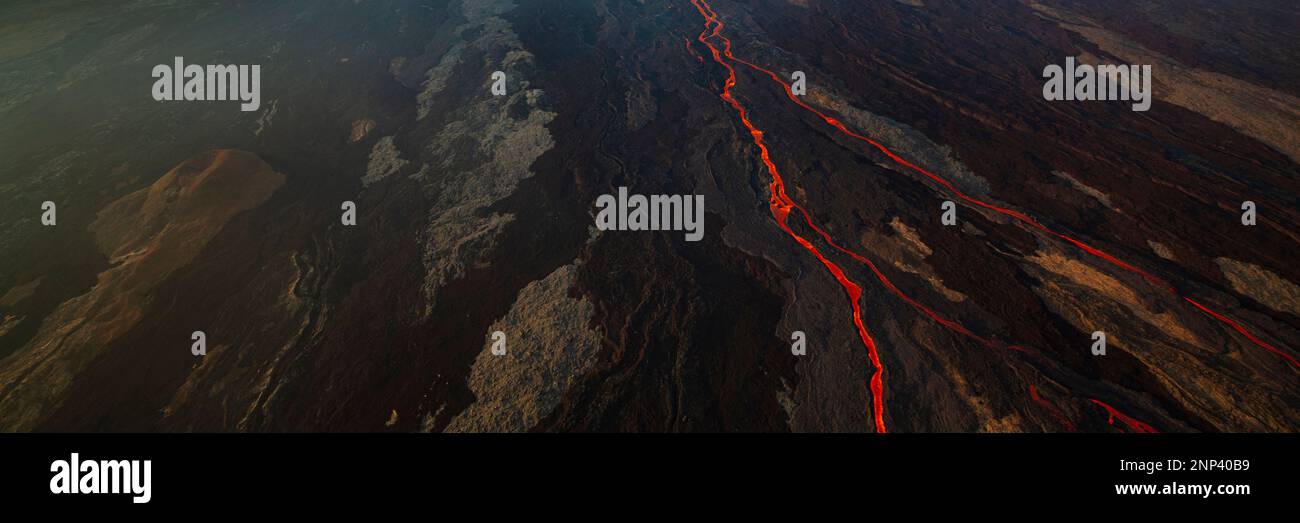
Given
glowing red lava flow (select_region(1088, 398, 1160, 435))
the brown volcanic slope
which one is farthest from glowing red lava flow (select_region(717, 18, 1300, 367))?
the brown volcanic slope

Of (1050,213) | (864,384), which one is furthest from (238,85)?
(1050,213)

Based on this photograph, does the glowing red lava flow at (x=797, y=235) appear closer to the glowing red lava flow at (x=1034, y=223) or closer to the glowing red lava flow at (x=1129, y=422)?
the glowing red lava flow at (x=1034, y=223)

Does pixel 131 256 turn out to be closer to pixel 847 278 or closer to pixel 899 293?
pixel 847 278

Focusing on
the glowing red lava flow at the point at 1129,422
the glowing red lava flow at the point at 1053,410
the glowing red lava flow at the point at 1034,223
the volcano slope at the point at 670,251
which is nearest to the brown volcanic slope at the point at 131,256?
the volcano slope at the point at 670,251
